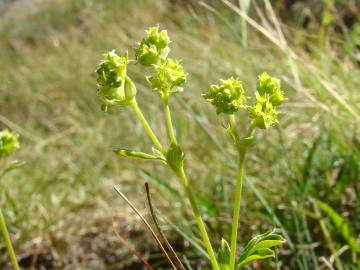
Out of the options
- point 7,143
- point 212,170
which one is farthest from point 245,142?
point 212,170

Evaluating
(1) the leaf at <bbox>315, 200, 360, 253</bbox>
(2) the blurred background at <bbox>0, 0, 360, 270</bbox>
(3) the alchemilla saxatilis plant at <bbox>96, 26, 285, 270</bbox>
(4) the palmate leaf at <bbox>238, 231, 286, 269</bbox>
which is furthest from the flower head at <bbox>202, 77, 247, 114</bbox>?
(1) the leaf at <bbox>315, 200, 360, 253</bbox>

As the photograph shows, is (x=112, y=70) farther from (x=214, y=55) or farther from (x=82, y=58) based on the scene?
(x=82, y=58)

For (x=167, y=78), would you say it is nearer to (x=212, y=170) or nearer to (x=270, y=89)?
(x=270, y=89)

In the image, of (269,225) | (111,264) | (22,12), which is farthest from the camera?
(22,12)

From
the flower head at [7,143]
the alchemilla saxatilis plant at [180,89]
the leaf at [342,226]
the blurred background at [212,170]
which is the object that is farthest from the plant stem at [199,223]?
the leaf at [342,226]

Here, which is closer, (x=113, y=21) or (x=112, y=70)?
(x=112, y=70)

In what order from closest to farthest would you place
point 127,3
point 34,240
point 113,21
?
1. point 34,240
2. point 113,21
3. point 127,3

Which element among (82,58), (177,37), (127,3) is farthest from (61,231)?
(127,3)
